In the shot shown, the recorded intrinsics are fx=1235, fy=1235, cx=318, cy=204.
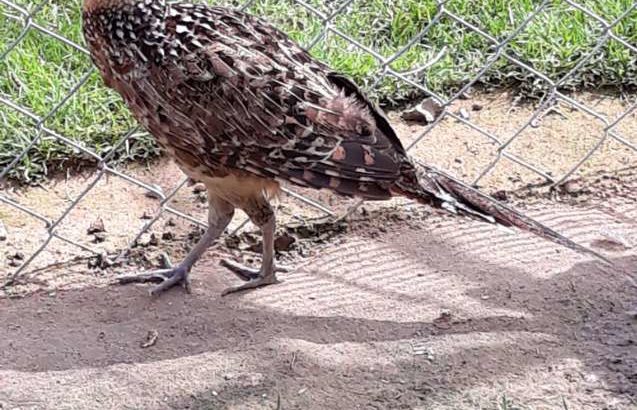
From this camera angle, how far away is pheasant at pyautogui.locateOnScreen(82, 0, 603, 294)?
3.37 metres

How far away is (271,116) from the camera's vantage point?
339cm

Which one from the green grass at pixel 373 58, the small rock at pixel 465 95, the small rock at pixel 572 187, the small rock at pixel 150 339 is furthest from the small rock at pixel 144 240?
the small rock at pixel 572 187

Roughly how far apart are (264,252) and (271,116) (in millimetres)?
594

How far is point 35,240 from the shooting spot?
400cm

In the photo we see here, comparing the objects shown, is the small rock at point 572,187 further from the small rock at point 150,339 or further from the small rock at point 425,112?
the small rock at point 150,339

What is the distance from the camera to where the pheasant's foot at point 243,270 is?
3897mm

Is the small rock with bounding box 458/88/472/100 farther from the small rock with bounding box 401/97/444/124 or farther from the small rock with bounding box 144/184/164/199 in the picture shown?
the small rock with bounding box 144/184/164/199

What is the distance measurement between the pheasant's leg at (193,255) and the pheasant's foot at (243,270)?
118 millimetres

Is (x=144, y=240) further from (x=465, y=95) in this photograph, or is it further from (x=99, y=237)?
(x=465, y=95)

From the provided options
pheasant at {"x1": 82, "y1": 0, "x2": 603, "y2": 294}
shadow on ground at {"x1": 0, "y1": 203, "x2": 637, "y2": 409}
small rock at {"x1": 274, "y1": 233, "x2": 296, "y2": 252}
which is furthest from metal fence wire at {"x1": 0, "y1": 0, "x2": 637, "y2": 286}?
pheasant at {"x1": 82, "y1": 0, "x2": 603, "y2": 294}

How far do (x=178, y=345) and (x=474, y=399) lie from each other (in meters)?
0.87

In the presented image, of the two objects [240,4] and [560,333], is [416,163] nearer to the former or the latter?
[560,333]

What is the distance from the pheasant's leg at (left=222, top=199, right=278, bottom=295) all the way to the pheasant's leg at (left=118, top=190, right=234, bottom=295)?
13 centimetres

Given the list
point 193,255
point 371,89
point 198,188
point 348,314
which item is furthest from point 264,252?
point 371,89
